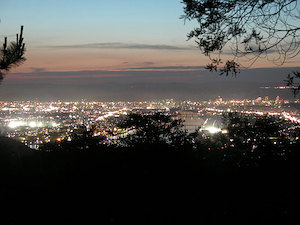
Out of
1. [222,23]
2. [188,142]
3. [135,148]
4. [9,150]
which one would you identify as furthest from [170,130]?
[9,150]

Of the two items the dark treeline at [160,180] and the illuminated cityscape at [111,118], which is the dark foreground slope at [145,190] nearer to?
the dark treeline at [160,180]

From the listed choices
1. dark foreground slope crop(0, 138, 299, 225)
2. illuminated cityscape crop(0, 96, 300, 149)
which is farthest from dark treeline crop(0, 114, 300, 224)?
illuminated cityscape crop(0, 96, 300, 149)

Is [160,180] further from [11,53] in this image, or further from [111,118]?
[111,118]

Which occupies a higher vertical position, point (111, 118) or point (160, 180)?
point (160, 180)

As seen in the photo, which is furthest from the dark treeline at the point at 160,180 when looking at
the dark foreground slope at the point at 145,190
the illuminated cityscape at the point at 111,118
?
the illuminated cityscape at the point at 111,118

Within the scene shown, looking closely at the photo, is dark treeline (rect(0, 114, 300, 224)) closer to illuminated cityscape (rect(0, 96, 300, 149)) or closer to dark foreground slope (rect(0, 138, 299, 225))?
dark foreground slope (rect(0, 138, 299, 225))

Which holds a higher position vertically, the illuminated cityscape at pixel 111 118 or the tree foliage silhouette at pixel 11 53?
the tree foliage silhouette at pixel 11 53

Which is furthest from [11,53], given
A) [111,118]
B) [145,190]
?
[111,118]
